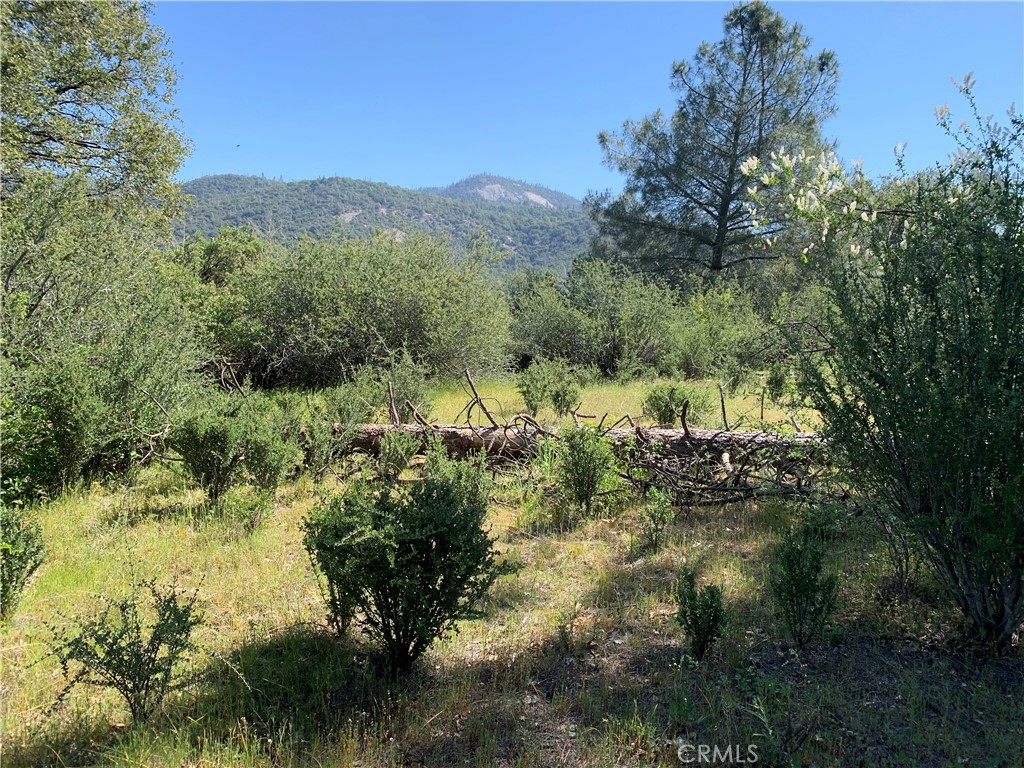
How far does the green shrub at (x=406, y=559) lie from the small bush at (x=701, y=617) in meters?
0.99

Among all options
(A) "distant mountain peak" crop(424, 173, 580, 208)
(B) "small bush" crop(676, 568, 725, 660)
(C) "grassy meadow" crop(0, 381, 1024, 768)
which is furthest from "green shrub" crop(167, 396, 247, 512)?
(A) "distant mountain peak" crop(424, 173, 580, 208)

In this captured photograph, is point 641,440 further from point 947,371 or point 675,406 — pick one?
point 947,371

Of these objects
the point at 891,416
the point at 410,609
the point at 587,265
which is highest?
the point at 587,265

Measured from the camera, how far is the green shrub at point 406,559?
260cm

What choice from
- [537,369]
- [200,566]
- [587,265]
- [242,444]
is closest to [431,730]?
[200,566]

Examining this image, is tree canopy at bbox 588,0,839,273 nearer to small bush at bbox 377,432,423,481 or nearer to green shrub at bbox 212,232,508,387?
green shrub at bbox 212,232,508,387

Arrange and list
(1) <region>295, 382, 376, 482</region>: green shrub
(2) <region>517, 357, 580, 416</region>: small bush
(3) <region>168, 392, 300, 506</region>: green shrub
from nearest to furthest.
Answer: (3) <region>168, 392, 300, 506</region>: green shrub
(1) <region>295, 382, 376, 482</region>: green shrub
(2) <region>517, 357, 580, 416</region>: small bush

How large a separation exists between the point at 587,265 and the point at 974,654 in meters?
17.8

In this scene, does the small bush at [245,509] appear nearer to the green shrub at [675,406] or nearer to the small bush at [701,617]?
the small bush at [701,617]

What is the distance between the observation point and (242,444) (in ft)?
17.0

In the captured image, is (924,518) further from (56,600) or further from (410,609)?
(56,600)

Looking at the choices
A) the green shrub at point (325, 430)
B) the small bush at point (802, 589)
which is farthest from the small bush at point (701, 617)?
the green shrub at point (325, 430)

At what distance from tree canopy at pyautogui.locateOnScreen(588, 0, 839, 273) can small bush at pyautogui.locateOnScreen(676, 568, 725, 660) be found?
2327cm

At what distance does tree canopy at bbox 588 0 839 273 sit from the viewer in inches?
936
